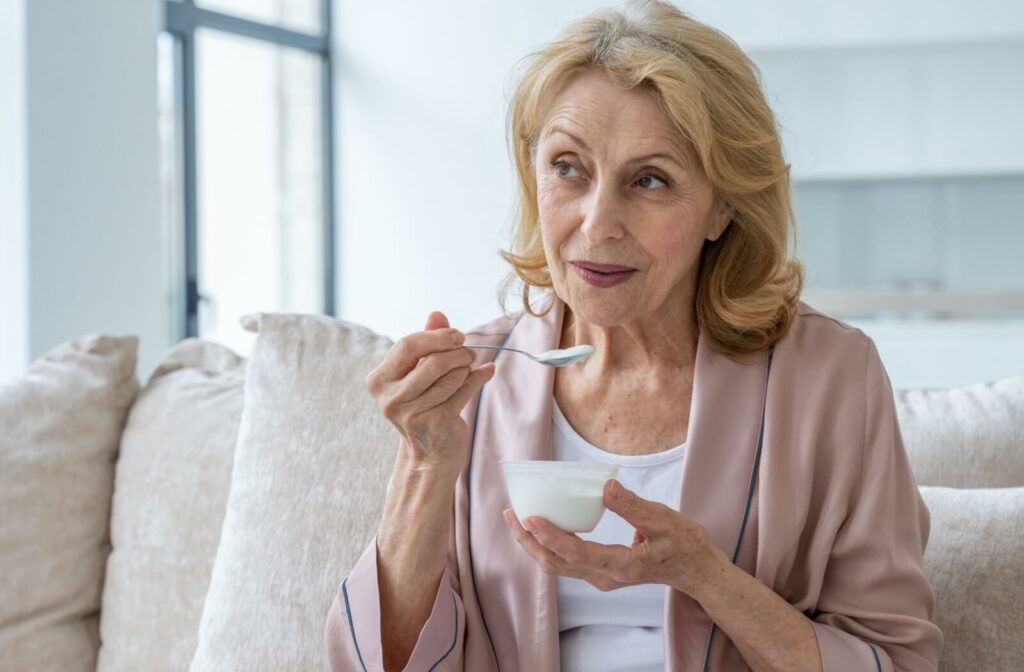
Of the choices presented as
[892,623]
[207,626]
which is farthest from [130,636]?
[892,623]

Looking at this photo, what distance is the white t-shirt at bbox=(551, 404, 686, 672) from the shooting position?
154cm

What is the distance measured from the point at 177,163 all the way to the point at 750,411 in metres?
4.29

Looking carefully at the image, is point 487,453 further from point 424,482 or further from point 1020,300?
point 1020,300

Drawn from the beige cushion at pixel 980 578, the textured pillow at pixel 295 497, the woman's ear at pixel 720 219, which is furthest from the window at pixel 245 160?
the beige cushion at pixel 980 578

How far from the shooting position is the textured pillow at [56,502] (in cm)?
188

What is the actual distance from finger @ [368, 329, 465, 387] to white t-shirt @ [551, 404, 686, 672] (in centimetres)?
33

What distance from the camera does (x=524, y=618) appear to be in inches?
61.2

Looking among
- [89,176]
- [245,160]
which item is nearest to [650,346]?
[89,176]

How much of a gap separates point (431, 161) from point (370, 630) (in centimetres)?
511

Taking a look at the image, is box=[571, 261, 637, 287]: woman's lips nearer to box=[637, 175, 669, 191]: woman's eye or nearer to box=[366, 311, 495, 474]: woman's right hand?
box=[637, 175, 669, 191]: woman's eye

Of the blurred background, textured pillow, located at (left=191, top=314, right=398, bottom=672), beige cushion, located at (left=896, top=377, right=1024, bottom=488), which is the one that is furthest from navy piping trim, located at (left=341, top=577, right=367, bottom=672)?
the blurred background

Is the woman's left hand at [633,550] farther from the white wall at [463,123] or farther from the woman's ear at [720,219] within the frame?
the white wall at [463,123]

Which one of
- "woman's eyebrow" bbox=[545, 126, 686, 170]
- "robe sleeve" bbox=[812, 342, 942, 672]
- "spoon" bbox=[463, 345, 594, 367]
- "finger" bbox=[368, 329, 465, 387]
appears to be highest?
"woman's eyebrow" bbox=[545, 126, 686, 170]

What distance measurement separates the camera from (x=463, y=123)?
6348mm
